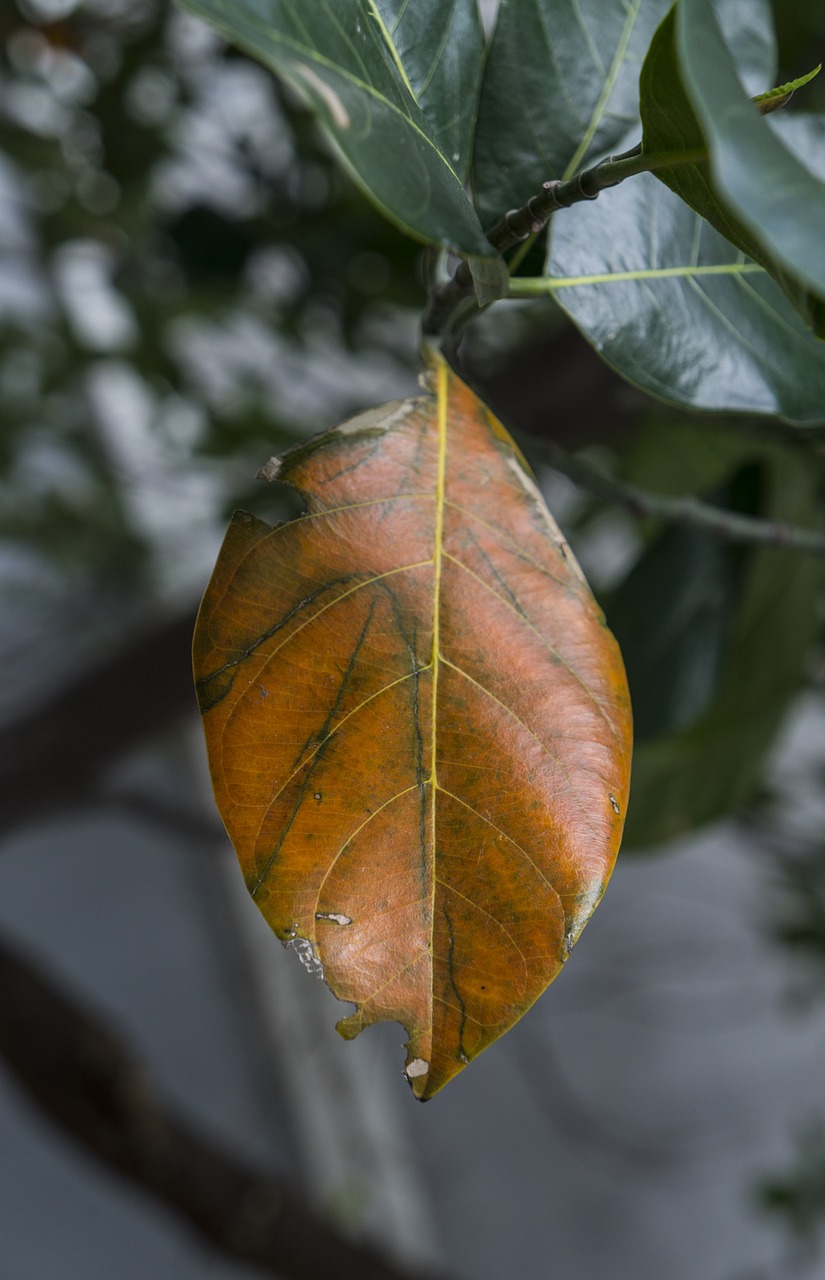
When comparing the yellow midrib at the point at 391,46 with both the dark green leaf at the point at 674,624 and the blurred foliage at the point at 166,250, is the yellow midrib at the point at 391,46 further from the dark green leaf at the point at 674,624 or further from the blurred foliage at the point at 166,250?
the blurred foliage at the point at 166,250

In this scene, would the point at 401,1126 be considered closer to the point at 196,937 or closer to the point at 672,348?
the point at 196,937

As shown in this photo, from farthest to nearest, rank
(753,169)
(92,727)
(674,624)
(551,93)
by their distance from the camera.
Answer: (92,727)
(674,624)
(551,93)
(753,169)

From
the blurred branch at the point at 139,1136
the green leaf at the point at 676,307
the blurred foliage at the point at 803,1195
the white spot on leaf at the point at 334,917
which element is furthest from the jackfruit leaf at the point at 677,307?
the blurred foliage at the point at 803,1195

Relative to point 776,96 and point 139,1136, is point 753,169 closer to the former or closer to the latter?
point 776,96

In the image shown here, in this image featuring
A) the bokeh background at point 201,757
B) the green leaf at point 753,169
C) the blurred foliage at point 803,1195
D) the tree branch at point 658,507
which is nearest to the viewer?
the green leaf at point 753,169

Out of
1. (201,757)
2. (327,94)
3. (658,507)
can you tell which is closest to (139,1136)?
(658,507)

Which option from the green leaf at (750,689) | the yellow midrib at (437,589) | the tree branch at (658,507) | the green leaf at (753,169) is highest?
the green leaf at (753,169)

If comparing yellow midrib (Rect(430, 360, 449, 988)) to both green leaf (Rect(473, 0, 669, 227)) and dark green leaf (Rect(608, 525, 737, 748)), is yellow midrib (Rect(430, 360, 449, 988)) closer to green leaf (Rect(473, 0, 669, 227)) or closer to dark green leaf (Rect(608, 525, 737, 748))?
green leaf (Rect(473, 0, 669, 227))

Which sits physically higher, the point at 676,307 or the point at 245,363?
the point at 676,307
